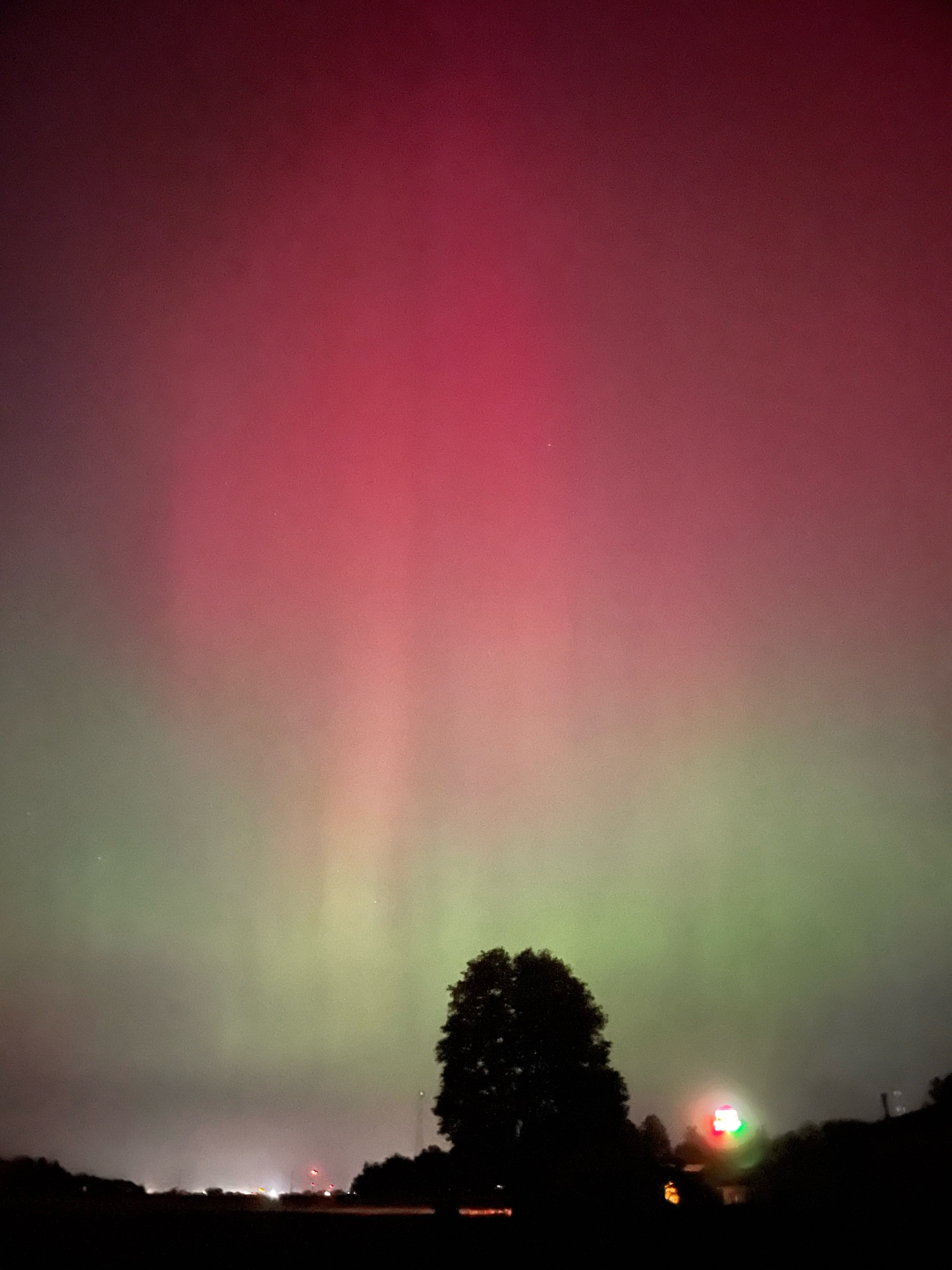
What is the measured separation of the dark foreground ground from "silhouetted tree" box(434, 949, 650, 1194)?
1807 centimetres

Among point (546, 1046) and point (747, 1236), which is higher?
point (546, 1046)

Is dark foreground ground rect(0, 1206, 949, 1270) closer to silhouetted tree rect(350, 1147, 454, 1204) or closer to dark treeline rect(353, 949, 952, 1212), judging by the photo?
dark treeline rect(353, 949, 952, 1212)

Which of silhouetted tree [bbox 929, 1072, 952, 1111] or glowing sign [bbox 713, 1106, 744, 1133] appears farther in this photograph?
silhouetted tree [bbox 929, 1072, 952, 1111]

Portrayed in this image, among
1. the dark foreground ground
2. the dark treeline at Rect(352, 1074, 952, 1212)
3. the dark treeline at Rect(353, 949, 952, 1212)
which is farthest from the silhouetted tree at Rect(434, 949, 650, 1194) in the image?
the dark foreground ground

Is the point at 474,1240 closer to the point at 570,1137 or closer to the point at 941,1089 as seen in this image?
the point at 570,1137

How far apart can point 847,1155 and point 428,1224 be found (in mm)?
14500

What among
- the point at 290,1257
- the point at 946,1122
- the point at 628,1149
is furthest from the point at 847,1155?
the point at 290,1257

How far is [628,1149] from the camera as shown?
38.4 m

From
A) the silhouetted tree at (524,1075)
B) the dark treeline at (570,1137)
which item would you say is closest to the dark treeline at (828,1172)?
the dark treeline at (570,1137)

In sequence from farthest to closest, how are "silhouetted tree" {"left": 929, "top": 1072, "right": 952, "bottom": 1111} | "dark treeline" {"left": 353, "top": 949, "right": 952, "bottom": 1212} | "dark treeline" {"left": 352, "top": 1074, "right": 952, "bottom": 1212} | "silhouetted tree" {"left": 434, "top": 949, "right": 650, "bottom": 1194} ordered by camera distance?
"silhouetted tree" {"left": 929, "top": 1072, "right": 952, "bottom": 1111}
"silhouetted tree" {"left": 434, "top": 949, "right": 650, "bottom": 1194}
"dark treeline" {"left": 353, "top": 949, "right": 952, "bottom": 1212}
"dark treeline" {"left": 352, "top": 1074, "right": 952, "bottom": 1212}

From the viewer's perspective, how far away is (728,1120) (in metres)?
34.7

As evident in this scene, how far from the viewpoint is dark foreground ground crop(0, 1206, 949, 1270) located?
2105 centimetres

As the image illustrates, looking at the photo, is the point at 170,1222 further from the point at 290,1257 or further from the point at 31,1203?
the point at 31,1203

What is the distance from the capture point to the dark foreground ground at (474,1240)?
21047 mm
